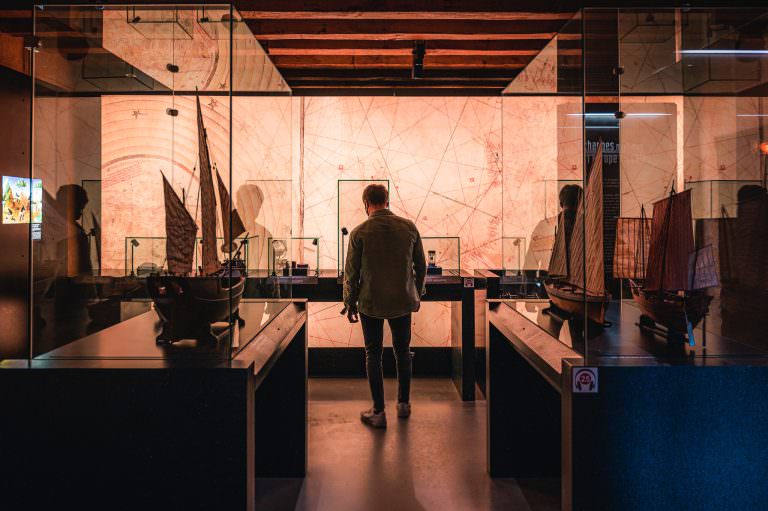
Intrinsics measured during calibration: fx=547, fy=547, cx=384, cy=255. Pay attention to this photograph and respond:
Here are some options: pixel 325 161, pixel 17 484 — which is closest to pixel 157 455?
pixel 17 484

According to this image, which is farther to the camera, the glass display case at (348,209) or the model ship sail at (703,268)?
the glass display case at (348,209)

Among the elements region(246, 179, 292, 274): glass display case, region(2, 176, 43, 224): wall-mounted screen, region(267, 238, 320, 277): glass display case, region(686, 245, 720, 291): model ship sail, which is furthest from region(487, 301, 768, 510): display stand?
region(2, 176, 43, 224): wall-mounted screen

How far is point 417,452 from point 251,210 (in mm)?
1742

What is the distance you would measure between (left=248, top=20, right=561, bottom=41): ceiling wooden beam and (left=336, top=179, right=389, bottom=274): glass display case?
1.49m

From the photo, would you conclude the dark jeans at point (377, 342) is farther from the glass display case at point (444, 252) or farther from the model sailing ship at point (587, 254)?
the model sailing ship at point (587, 254)

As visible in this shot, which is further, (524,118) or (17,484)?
(524,118)

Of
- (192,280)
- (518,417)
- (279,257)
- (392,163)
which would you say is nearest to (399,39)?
(392,163)

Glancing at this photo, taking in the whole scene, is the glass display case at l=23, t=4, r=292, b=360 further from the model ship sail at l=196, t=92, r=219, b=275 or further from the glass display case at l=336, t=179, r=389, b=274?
the glass display case at l=336, t=179, r=389, b=274

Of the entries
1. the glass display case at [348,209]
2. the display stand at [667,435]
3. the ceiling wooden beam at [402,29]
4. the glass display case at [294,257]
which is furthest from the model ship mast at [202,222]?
the glass display case at [348,209]

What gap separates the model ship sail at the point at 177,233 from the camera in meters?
1.65

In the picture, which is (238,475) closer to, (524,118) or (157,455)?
(157,455)

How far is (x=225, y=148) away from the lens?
5.59 feet

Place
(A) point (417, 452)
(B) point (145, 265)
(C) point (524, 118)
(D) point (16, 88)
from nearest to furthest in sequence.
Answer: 1. (B) point (145, 265)
2. (C) point (524, 118)
3. (A) point (417, 452)
4. (D) point (16, 88)

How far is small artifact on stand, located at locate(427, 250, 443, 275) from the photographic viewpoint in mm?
4516
